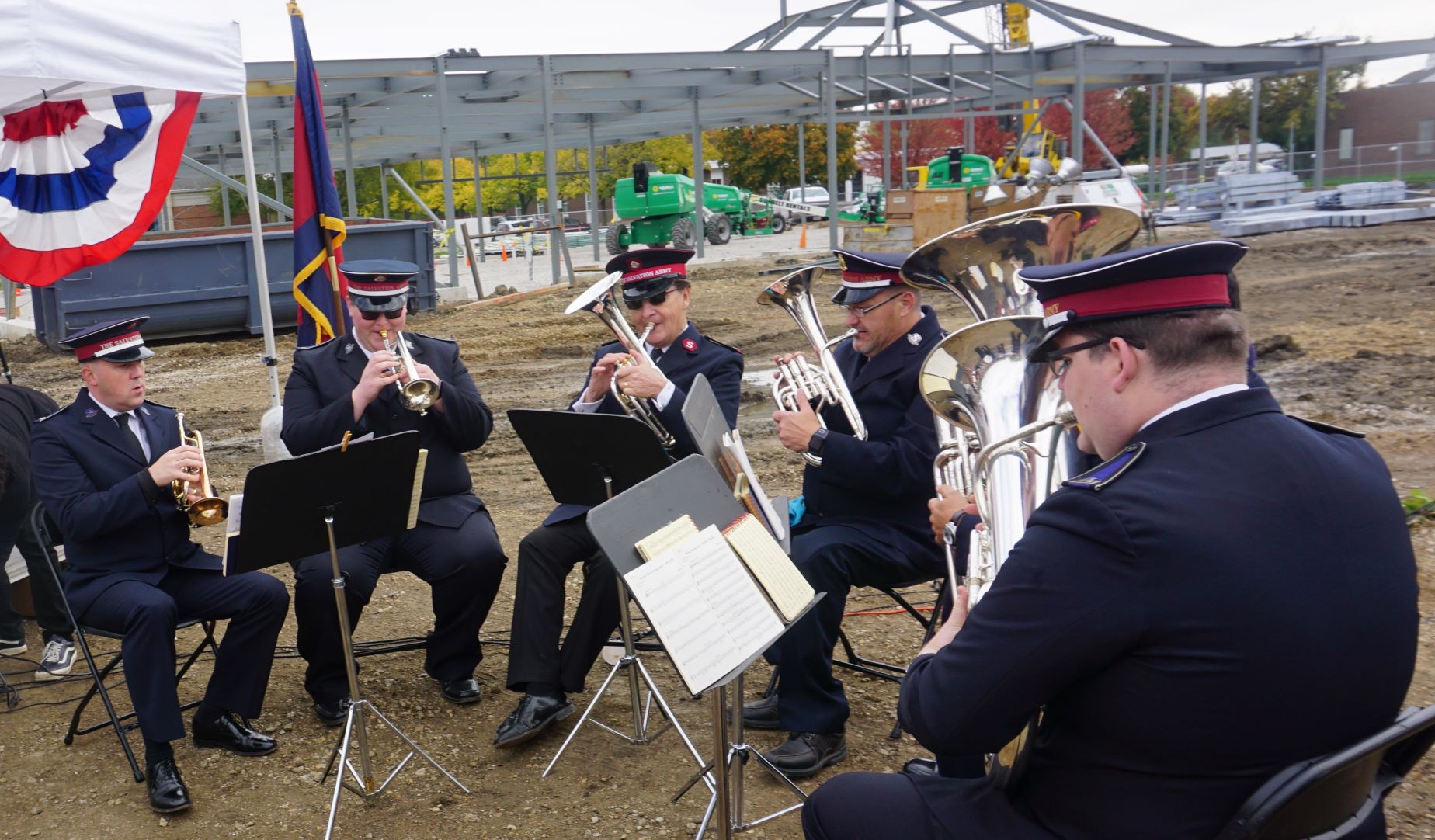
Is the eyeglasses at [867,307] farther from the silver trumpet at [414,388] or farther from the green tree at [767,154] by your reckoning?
the green tree at [767,154]

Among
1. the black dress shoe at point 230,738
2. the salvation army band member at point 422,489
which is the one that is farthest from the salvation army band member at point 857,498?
the black dress shoe at point 230,738

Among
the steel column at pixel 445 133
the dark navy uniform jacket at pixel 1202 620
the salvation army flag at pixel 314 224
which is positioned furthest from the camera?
the steel column at pixel 445 133

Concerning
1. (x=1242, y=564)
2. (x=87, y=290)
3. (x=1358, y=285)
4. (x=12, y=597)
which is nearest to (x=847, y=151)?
(x=1358, y=285)

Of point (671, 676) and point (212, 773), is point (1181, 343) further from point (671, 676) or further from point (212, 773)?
point (212, 773)

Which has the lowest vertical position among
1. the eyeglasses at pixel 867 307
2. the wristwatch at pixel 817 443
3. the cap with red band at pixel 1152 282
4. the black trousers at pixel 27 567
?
the black trousers at pixel 27 567

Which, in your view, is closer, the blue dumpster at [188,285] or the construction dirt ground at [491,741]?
the construction dirt ground at [491,741]

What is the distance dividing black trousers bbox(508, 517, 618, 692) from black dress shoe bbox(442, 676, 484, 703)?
382mm

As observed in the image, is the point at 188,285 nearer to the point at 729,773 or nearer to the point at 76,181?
the point at 76,181

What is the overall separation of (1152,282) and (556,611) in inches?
122

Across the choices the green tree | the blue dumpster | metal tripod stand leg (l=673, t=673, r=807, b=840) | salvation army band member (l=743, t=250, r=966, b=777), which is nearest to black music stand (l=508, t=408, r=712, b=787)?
metal tripod stand leg (l=673, t=673, r=807, b=840)

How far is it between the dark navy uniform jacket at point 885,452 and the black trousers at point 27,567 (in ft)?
11.7

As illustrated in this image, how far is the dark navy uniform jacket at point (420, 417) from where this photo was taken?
482cm

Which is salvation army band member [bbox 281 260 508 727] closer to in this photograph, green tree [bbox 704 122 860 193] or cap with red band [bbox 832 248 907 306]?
cap with red band [bbox 832 248 907 306]

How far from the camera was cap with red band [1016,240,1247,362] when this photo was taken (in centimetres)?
200
